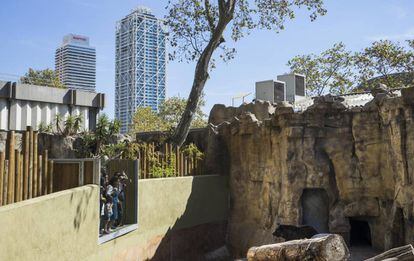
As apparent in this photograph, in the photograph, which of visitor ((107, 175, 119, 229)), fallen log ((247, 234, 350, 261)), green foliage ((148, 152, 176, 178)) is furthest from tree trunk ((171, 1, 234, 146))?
fallen log ((247, 234, 350, 261))

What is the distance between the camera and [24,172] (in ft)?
31.3

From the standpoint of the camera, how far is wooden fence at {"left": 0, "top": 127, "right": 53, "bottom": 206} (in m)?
8.91

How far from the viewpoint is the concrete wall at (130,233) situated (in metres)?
8.25

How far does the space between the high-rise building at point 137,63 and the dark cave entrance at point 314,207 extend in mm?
51366

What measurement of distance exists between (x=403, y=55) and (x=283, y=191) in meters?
15.7

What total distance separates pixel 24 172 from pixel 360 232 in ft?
41.0

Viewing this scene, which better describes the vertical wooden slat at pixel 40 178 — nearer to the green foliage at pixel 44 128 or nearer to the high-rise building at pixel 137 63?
the green foliage at pixel 44 128

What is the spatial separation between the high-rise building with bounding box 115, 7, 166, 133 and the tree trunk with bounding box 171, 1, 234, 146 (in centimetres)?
4717

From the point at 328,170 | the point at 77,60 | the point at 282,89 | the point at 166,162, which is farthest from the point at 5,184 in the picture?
the point at 77,60

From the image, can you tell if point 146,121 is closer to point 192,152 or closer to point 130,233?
point 192,152

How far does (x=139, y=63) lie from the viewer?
69125mm

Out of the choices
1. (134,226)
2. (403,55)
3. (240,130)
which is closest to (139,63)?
(403,55)

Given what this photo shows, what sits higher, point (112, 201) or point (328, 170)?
point (328, 170)

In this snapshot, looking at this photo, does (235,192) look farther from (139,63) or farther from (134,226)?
(139,63)
